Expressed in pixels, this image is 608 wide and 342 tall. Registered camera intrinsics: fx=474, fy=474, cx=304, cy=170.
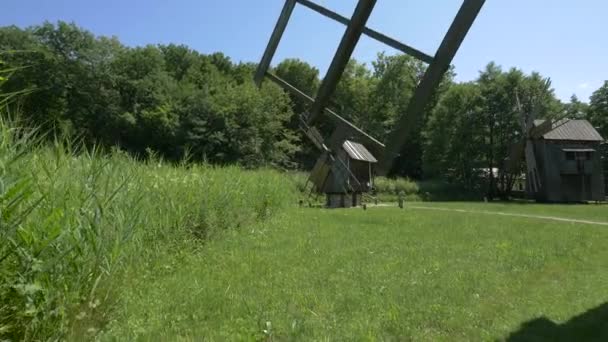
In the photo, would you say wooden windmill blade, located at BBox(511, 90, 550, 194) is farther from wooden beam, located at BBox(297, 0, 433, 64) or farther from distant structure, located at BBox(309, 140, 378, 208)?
wooden beam, located at BBox(297, 0, 433, 64)

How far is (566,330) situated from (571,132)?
3830 centimetres

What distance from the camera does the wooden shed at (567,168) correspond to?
1431 inches

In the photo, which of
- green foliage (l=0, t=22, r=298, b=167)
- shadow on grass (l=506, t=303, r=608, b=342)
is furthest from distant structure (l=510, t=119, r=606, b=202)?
shadow on grass (l=506, t=303, r=608, b=342)

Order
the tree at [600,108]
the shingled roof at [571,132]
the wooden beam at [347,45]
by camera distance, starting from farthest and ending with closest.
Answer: the tree at [600,108] → the shingled roof at [571,132] → the wooden beam at [347,45]

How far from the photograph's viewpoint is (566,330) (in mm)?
4992

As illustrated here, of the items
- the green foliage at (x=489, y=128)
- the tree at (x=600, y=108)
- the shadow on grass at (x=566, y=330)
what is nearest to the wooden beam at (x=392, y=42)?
the shadow on grass at (x=566, y=330)

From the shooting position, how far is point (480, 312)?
5.26 metres

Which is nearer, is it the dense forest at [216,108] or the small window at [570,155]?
the dense forest at [216,108]

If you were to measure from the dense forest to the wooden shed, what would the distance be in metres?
3.40

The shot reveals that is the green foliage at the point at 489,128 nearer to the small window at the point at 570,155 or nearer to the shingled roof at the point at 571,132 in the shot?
the shingled roof at the point at 571,132

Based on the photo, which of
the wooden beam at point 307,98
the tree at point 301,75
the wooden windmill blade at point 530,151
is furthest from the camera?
the tree at point 301,75

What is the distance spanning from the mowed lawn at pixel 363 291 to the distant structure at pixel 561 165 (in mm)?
29182

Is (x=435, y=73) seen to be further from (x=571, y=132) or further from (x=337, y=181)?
(x=571, y=132)

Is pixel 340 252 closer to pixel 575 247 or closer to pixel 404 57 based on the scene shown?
pixel 575 247
